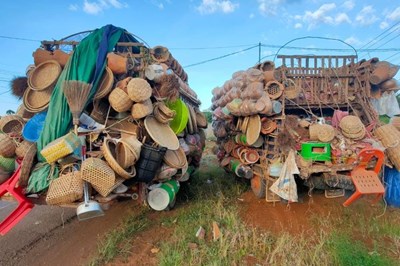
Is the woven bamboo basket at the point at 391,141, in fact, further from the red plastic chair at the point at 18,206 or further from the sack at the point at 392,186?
the red plastic chair at the point at 18,206

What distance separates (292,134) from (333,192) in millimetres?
1343

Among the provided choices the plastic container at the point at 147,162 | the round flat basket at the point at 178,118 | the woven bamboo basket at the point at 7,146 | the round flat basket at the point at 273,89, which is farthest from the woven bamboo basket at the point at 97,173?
the round flat basket at the point at 273,89

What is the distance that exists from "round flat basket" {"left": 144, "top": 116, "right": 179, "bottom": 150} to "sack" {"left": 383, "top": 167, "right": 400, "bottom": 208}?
147 inches

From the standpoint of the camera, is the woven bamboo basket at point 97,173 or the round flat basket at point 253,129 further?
the round flat basket at point 253,129

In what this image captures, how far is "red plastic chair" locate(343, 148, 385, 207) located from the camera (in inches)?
145

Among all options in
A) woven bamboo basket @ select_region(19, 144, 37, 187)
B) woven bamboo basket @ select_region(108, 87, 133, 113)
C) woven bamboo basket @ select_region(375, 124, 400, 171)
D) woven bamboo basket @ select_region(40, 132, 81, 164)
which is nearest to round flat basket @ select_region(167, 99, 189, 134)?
woven bamboo basket @ select_region(108, 87, 133, 113)

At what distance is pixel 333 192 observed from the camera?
479 cm

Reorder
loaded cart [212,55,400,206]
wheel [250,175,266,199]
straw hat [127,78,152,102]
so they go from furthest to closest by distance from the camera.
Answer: wheel [250,175,266,199], loaded cart [212,55,400,206], straw hat [127,78,152,102]

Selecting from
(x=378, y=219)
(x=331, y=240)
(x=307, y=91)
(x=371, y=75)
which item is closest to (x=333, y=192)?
(x=378, y=219)

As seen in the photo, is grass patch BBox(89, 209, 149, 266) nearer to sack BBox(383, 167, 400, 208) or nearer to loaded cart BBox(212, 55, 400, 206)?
loaded cart BBox(212, 55, 400, 206)

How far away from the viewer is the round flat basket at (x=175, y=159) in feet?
13.0

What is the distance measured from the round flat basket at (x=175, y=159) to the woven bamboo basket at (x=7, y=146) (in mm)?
1979

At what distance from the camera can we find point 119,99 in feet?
11.0

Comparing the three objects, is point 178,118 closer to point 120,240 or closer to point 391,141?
point 120,240
